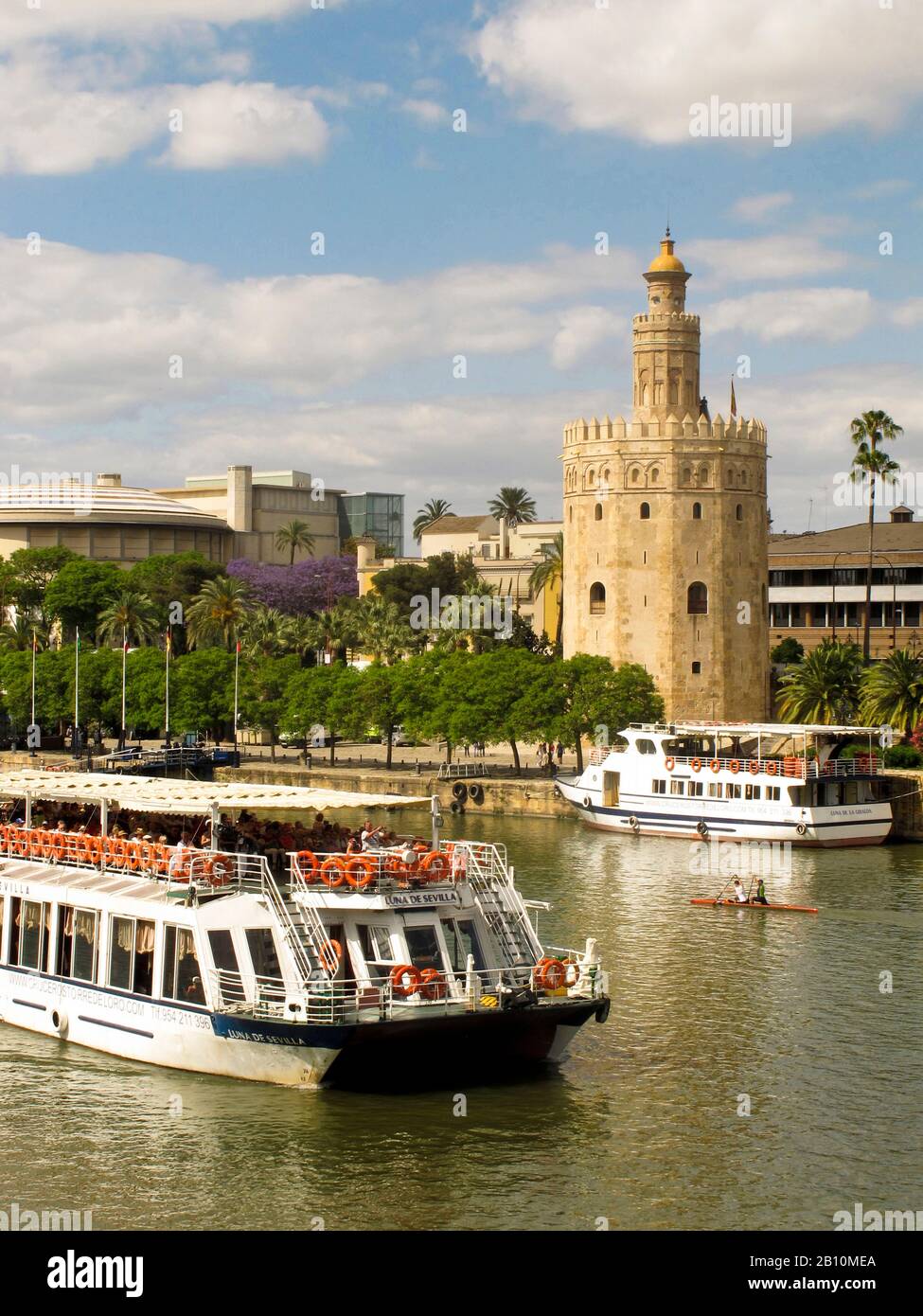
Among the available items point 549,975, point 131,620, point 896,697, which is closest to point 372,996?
point 549,975

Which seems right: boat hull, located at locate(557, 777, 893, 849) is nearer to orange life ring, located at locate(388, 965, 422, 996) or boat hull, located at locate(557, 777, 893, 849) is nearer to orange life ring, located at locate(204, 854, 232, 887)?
orange life ring, located at locate(204, 854, 232, 887)

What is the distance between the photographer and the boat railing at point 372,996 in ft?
102

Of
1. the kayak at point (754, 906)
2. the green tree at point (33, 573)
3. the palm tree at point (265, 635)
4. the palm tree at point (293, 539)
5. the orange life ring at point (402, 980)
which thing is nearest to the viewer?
the orange life ring at point (402, 980)

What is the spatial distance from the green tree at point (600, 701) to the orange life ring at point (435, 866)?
167ft

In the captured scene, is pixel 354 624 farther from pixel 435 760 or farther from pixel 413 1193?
pixel 413 1193

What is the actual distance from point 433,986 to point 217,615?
88277 mm

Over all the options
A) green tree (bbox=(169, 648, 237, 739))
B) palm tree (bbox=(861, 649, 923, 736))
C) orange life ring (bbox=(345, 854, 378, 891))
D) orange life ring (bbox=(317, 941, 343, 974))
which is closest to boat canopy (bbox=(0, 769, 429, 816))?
orange life ring (bbox=(345, 854, 378, 891))

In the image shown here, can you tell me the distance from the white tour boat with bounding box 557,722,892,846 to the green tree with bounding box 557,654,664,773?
7357 millimetres

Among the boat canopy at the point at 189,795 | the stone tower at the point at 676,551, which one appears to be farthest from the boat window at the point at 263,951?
the stone tower at the point at 676,551

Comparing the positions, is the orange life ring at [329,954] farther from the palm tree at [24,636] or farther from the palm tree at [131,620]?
the palm tree at [24,636]

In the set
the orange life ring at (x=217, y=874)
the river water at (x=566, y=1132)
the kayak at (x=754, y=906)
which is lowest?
the river water at (x=566, y=1132)

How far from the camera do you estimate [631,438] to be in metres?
99.2

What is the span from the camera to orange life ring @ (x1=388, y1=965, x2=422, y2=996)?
3112cm
